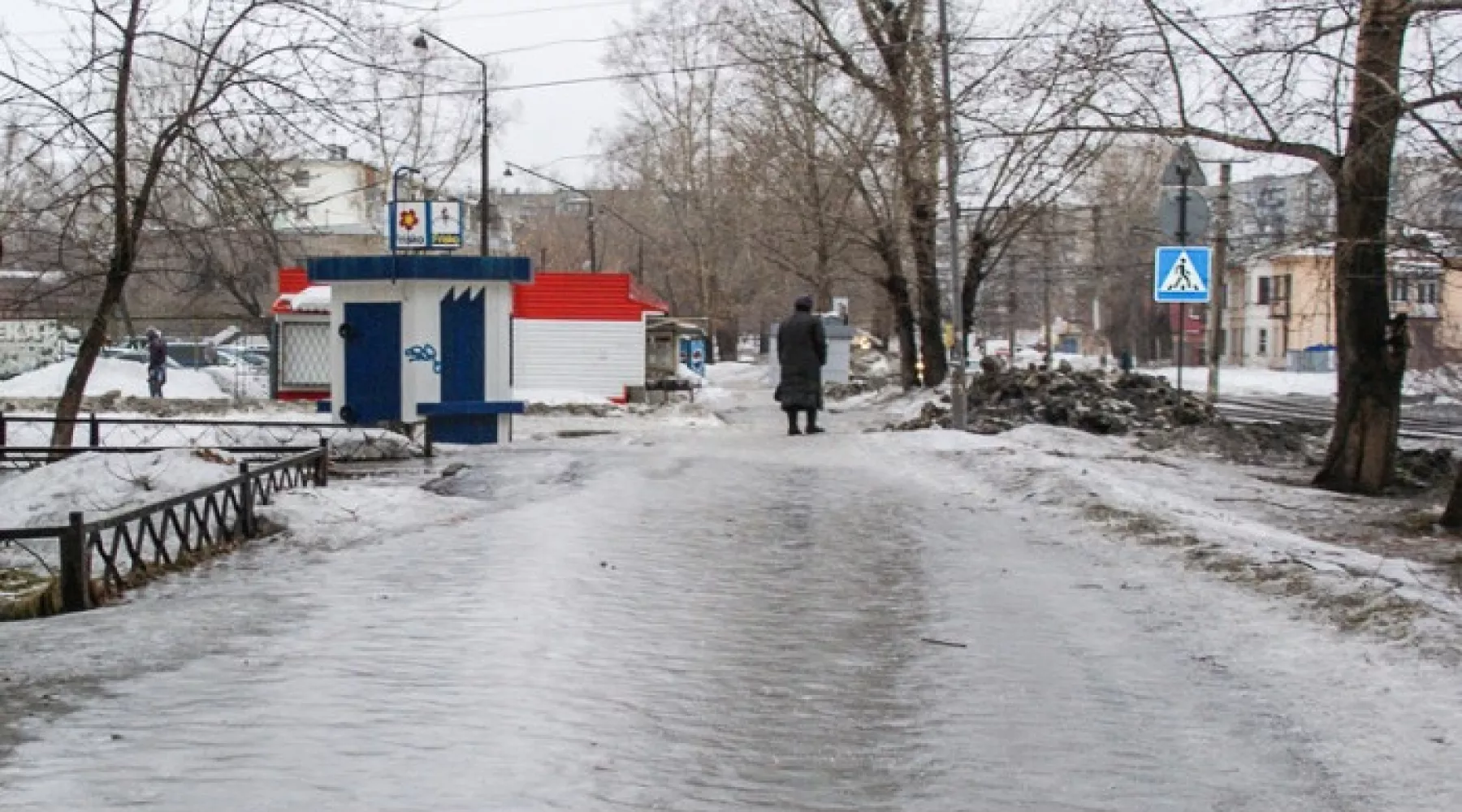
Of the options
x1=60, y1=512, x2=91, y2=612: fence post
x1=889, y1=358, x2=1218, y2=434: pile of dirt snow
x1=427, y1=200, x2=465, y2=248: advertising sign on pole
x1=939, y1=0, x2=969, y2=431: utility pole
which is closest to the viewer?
x1=60, y1=512, x2=91, y2=612: fence post

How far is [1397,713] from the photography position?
218 inches

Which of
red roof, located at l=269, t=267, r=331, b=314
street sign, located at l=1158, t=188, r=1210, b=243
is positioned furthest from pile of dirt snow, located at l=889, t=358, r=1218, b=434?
red roof, located at l=269, t=267, r=331, b=314

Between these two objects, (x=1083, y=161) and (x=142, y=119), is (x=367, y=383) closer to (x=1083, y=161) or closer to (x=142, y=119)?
(x=142, y=119)

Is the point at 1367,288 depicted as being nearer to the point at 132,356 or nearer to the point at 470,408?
the point at 470,408

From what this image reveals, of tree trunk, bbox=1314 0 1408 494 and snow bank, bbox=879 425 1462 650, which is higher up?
tree trunk, bbox=1314 0 1408 494

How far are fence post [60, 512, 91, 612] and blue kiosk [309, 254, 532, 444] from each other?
37.1 ft

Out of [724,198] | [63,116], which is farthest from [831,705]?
[724,198]

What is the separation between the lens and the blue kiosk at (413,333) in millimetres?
19062

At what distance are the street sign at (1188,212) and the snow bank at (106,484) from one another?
40.7 feet

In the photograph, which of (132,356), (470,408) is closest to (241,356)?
(132,356)

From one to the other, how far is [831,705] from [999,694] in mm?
695

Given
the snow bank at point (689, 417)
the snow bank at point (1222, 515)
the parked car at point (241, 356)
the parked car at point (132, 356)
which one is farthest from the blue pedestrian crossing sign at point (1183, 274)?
the parked car at point (132, 356)

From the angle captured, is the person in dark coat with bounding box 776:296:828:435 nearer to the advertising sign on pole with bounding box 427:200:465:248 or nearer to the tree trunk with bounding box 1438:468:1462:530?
the advertising sign on pole with bounding box 427:200:465:248

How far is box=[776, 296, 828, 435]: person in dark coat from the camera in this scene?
18906mm
